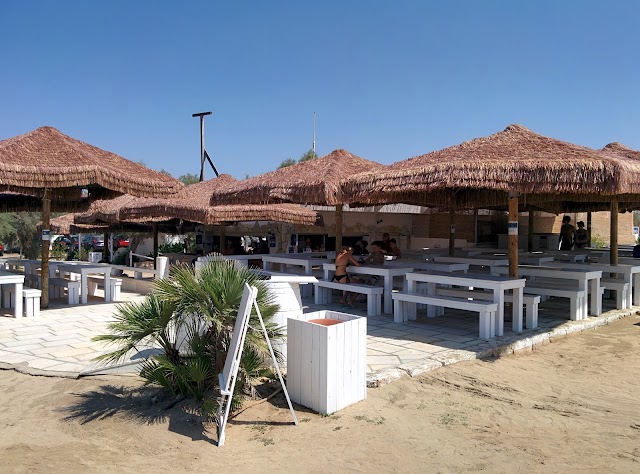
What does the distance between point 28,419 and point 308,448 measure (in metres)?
2.41

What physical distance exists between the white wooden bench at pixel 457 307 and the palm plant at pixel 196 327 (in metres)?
3.09

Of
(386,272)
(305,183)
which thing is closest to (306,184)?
(305,183)

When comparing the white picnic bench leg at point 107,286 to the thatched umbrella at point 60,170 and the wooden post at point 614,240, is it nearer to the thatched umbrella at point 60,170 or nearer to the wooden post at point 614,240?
the thatched umbrella at point 60,170

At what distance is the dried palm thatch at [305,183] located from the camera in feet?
27.8

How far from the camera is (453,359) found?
5.66 m

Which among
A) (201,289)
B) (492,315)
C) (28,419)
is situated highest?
(201,289)

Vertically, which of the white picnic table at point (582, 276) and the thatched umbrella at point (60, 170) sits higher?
the thatched umbrella at point (60, 170)

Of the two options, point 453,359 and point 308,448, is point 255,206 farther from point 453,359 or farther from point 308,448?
point 308,448

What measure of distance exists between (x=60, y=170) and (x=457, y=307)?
646 centimetres

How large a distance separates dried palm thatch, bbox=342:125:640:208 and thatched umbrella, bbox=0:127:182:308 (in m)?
3.78

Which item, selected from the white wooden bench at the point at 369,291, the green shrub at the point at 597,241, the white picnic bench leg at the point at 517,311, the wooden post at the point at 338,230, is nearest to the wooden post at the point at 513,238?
the white picnic bench leg at the point at 517,311

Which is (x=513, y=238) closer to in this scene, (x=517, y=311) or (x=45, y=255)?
→ (x=517, y=311)

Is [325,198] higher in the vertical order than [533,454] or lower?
higher

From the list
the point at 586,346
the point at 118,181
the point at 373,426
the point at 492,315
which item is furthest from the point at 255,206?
the point at 373,426
